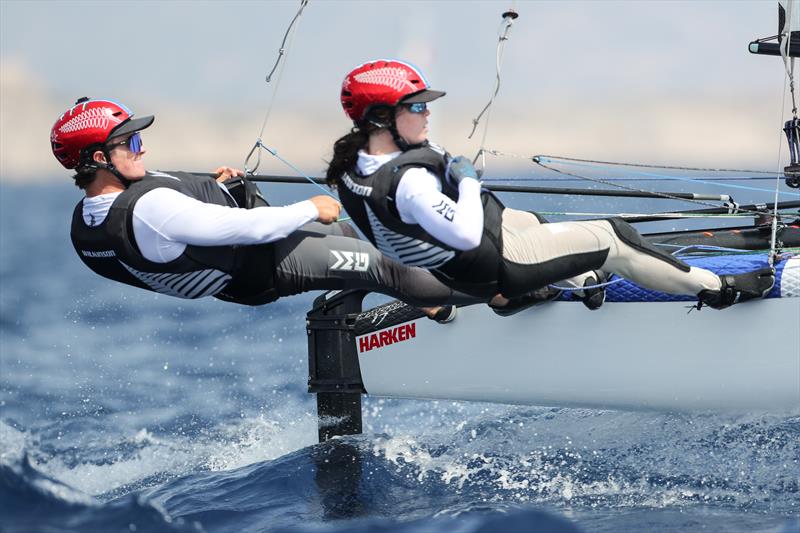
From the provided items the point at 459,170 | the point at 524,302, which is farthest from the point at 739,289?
the point at 459,170

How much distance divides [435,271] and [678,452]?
1.58 m

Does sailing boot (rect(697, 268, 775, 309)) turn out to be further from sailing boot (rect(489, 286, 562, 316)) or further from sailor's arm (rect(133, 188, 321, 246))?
sailor's arm (rect(133, 188, 321, 246))

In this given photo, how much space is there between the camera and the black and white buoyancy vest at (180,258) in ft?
12.0

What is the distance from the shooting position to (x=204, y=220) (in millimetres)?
3580

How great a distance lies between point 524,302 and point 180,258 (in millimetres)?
1517

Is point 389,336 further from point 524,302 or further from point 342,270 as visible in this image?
Result: point 342,270

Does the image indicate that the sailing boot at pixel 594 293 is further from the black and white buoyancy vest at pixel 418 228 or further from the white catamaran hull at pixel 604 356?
the black and white buoyancy vest at pixel 418 228

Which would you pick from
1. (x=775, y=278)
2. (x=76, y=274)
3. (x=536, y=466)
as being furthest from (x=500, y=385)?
(x=76, y=274)

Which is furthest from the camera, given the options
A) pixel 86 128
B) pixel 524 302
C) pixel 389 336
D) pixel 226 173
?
pixel 389 336

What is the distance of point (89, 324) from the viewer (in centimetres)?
1144

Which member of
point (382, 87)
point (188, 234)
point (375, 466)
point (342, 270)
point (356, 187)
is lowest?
point (375, 466)

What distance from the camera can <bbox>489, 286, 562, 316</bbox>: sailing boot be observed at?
178 inches

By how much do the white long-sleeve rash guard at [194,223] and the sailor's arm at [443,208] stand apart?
0.40m

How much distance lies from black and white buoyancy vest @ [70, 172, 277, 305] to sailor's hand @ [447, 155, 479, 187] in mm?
767
